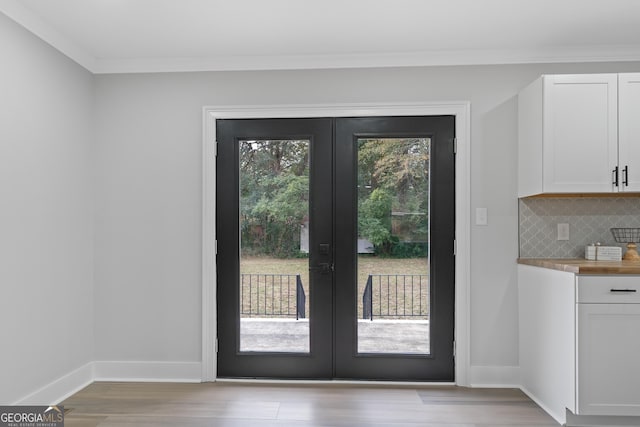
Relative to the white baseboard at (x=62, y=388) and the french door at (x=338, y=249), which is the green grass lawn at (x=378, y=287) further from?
the white baseboard at (x=62, y=388)

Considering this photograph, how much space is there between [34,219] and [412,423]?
8.57ft

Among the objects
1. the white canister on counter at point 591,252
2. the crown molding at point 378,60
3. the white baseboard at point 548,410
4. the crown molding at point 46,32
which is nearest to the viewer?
the crown molding at point 46,32

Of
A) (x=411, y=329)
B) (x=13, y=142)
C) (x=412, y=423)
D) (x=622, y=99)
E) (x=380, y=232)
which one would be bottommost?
(x=412, y=423)

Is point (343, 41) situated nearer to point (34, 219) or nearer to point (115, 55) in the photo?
point (115, 55)

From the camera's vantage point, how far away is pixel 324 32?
2.83m

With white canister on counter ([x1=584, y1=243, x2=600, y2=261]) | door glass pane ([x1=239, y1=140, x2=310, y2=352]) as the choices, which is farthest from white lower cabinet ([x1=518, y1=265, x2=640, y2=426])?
door glass pane ([x1=239, y1=140, x2=310, y2=352])

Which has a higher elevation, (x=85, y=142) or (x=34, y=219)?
(x=85, y=142)

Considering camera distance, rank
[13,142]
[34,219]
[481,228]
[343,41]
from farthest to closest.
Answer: [481,228] → [343,41] → [34,219] → [13,142]

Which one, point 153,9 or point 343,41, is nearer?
point 153,9

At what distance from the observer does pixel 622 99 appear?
2756 mm

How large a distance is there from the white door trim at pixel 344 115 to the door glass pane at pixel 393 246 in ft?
0.73

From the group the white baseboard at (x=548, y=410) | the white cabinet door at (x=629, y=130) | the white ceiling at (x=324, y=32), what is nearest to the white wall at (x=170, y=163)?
the white ceiling at (x=324, y=32)

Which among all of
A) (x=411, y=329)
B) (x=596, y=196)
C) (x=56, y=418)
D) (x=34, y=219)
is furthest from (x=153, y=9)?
(x=596, y=196)

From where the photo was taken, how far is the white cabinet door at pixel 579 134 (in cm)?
276
